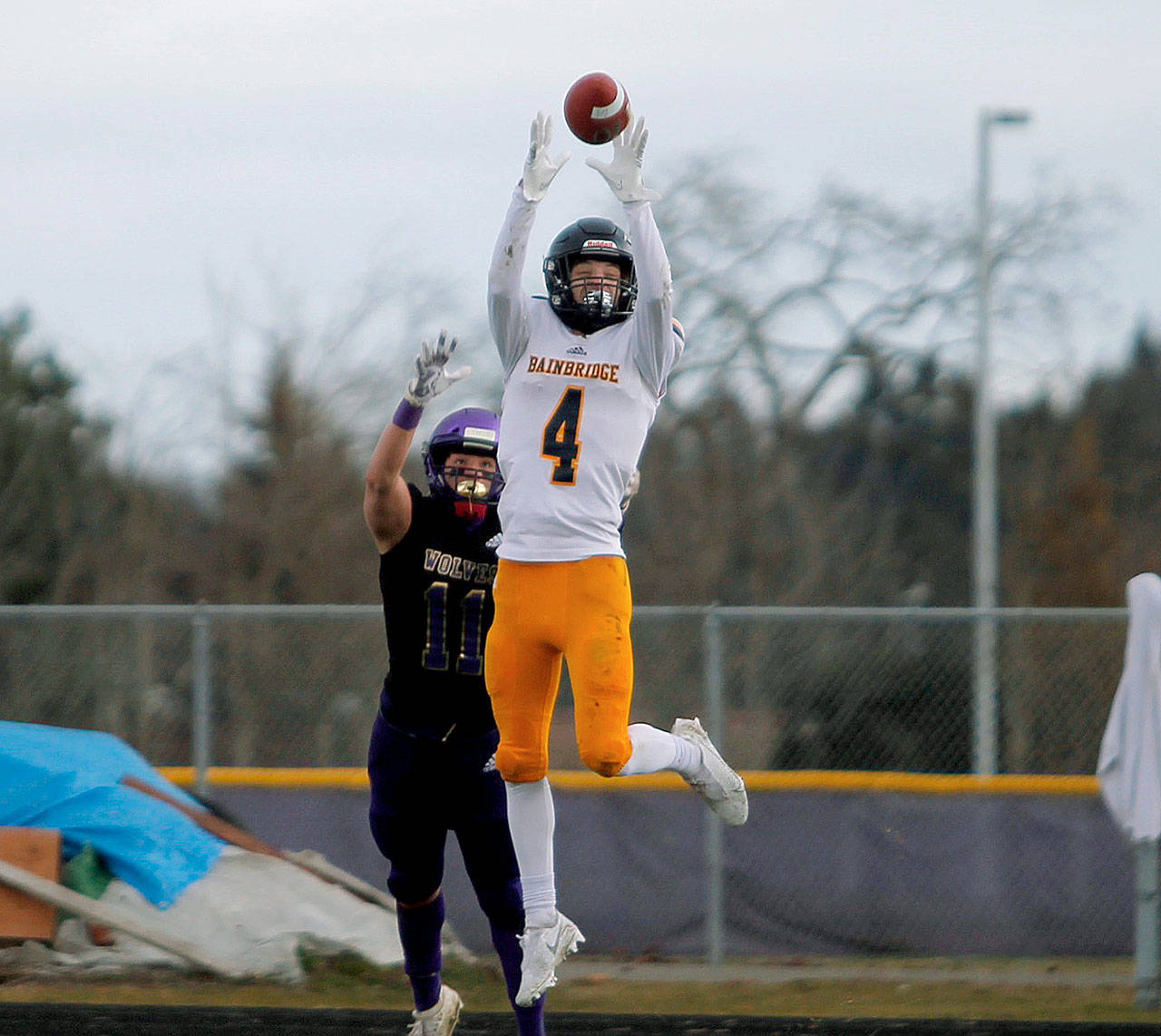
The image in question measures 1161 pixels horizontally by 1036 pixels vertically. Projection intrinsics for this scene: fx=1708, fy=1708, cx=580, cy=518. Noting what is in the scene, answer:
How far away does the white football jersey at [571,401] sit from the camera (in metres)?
5.13

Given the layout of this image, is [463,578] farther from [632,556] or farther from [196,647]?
[632,556]

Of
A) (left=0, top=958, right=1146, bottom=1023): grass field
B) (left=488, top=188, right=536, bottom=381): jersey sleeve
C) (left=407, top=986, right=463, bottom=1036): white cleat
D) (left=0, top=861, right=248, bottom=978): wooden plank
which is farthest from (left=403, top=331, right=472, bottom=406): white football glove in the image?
(left=0, top=861, right=248, bottom=978): wooden plank

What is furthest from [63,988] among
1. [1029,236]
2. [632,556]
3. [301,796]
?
[1029,236]

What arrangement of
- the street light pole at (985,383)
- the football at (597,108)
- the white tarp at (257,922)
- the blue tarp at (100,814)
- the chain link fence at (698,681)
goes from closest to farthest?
the football at (597,108) < the white tarp at (257,922) < the blue tarp at (100,814) < the chain link fence at (698,681) < the street light pole at (985,383)

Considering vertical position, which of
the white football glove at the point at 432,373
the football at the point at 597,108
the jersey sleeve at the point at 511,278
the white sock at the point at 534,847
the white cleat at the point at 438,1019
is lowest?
the white cleat at the point at 438,1019

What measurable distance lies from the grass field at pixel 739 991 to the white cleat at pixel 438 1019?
1.62 meters

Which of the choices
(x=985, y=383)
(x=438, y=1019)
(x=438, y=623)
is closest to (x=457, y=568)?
(x=438, y=623)

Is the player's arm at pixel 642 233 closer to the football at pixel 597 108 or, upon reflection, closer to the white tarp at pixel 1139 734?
the football at pixel 597 108

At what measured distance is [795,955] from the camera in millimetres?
8992

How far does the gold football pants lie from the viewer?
5.03m

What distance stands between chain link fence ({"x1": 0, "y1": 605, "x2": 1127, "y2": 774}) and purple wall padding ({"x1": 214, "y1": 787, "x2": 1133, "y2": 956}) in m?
0.37

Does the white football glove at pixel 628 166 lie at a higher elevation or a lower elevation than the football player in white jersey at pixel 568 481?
higher

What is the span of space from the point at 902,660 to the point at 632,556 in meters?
9.58

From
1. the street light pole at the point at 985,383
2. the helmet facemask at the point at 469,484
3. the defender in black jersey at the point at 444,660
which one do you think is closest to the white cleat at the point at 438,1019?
the defender in black jersey at the point at 444,660
